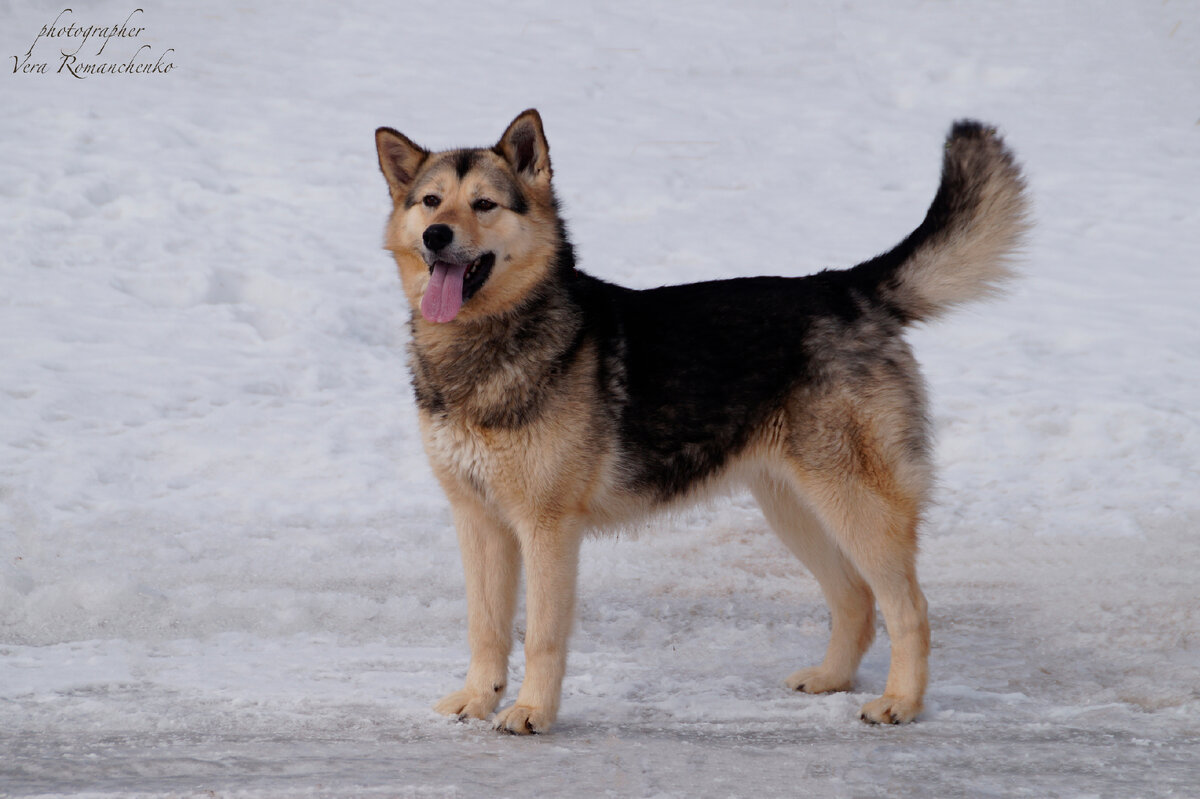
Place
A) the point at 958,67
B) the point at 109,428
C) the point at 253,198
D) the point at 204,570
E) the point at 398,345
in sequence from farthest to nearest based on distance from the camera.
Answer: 1. the point at 958,67
2. the point at 253,198
3. the point at 398,345
4. the point at 109,428
5. the point at 204,570

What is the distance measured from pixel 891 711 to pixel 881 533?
663 millimetres

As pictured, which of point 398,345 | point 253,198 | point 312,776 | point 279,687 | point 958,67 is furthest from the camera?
point 958,67

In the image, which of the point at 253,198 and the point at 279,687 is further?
the point at 253,198

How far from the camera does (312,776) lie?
326cm

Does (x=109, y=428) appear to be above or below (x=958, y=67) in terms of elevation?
below

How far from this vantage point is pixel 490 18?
14.1 metres

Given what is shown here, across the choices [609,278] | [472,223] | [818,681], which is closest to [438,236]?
[472,223]

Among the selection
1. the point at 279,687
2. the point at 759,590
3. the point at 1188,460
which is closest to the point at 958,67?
the point at 1188,460

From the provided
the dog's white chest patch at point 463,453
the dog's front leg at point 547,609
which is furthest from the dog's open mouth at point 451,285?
the dog's front leg at point 547,609

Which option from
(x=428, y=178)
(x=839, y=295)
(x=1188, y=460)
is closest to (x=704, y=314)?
(x=839, y=295)

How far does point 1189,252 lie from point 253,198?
9077mm

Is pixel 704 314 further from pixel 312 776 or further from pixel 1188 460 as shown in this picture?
pixel 1188 460

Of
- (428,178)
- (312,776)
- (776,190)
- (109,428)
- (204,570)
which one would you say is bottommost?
(312,776)

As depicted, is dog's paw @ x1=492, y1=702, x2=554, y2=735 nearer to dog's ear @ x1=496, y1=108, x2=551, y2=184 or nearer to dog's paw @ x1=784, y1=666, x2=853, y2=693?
dog's paw @ x1=784, y1=666, x2=853, y2=693
